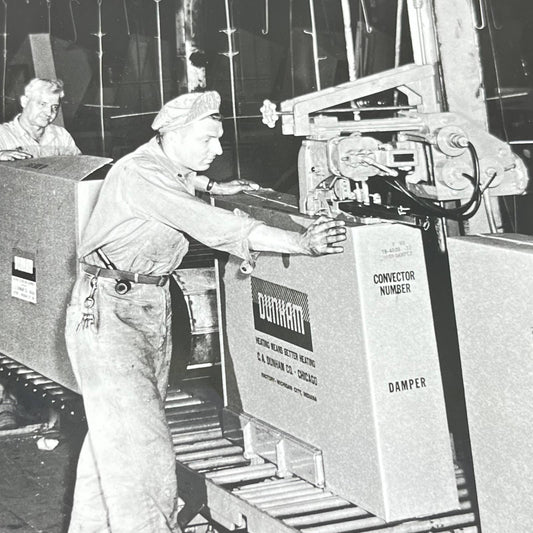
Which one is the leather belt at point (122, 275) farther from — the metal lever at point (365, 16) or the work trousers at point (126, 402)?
the metal lever at point (365, 16)

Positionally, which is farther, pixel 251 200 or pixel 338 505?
pixel 251 200

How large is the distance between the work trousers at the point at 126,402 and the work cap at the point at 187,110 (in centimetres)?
51

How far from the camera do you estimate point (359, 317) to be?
2920mm

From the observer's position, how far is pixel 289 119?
3115mm

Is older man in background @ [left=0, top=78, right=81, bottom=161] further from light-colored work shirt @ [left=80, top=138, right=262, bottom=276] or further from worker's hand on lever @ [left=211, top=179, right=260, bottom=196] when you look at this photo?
light-colored work shirt @ [left=80, top=138, right=262, bottom=276]

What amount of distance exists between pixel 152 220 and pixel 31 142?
8.16ft

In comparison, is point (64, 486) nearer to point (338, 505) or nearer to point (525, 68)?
point (338, 505)

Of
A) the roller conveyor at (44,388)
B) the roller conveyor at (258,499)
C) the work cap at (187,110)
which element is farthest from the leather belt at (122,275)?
the roller conveyor at (44,388)

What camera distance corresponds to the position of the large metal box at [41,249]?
13.4 feet

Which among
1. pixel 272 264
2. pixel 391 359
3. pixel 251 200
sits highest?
pixel 251 200

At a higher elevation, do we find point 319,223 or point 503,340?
point 319,223

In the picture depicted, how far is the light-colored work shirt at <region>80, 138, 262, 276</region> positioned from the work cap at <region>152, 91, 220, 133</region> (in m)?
0.11

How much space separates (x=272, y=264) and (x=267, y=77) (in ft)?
9.33

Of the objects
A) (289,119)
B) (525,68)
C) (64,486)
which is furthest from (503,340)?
(64,486)
